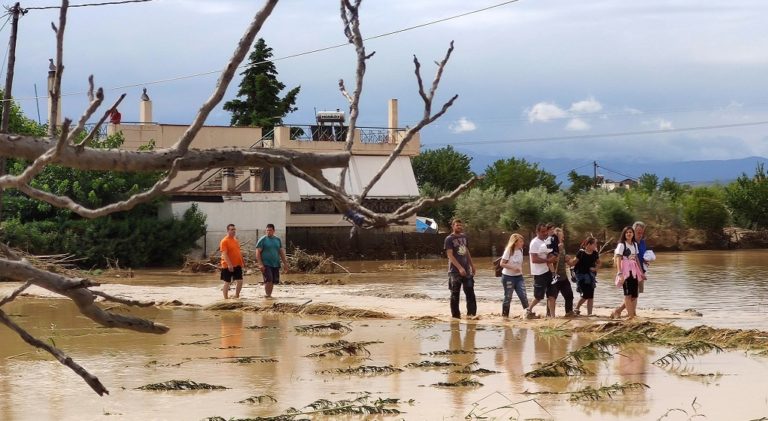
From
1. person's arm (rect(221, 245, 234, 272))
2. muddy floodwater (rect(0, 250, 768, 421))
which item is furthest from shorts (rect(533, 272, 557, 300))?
person's arm (rect(221, 245, 234, 272))

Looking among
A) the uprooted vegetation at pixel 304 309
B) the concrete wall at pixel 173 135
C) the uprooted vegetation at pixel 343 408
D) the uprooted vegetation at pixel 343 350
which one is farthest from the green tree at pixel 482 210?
the uprooted vegetation at pixel 343 408

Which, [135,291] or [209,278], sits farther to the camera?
[209,278]

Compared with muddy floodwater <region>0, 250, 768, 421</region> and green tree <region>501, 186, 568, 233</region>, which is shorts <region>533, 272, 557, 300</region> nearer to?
muddy floodwater <region>0, 250, 768, 421</region>

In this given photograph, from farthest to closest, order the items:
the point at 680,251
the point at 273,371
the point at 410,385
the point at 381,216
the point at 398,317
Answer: the point at 680,251 → the point at 398,317 → the point at 273,371 → the point at 410,385 → the point at 381,216

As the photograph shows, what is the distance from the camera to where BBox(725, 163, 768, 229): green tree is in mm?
60719

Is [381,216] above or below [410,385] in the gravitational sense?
above

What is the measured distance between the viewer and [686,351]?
1385 cm

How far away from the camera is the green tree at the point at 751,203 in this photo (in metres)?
60.7

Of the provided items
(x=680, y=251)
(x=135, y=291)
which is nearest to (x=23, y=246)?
(x=135, y=291)

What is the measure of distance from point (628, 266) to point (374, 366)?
18.2 ft

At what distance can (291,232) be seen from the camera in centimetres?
4531

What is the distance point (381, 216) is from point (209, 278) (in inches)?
1163

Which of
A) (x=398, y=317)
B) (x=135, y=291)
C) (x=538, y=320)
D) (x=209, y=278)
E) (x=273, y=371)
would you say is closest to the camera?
(x=273, y=371)

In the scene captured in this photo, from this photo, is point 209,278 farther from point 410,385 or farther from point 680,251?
point 680,251
